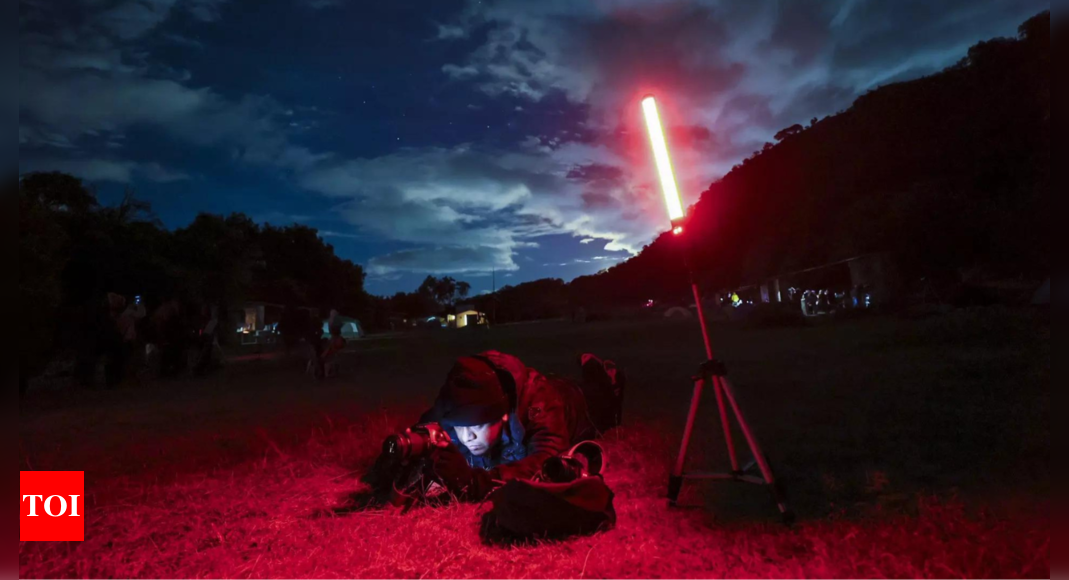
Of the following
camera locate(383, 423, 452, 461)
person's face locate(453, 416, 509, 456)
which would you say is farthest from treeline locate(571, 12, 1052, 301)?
camera locate(383, 423, 452, 461)

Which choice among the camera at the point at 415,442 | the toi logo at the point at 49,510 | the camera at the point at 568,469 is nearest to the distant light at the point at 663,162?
the camera at the point at 568,469

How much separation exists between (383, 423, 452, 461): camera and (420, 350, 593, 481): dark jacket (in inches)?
10.5

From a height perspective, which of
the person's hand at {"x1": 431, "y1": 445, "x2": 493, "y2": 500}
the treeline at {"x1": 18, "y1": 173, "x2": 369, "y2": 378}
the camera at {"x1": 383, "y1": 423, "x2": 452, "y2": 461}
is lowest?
the person's hand at {"x1": 431, "y1": 445, "x2": 493, "y2": 500}

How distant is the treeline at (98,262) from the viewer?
11.3 m

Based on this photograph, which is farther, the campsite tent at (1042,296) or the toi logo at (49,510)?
the campsite tent at (1042,296)

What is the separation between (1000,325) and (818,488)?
27.5 feet

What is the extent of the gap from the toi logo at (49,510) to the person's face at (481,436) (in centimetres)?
237

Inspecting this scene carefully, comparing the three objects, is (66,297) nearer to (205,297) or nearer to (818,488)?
(205,297)

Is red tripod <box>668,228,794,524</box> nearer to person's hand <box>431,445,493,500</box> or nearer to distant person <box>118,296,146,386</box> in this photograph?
person's hand <box>431,445,493,500</box>

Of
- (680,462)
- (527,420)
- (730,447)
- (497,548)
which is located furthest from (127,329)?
(730,447)

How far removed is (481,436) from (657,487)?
4.26 ft

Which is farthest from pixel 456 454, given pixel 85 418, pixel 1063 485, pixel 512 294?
pixel 512 294

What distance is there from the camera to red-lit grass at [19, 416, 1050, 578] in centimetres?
276

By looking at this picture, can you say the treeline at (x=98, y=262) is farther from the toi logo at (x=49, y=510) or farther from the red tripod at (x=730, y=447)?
the red tripod at (x=730, y=447)
